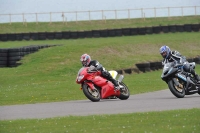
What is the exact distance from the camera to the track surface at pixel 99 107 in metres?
14.8

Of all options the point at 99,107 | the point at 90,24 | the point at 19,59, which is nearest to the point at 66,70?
the point at 19,59

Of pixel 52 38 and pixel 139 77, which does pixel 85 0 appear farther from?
pixel 139 77

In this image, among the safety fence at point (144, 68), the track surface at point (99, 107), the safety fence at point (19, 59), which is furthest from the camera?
the safety fence at point (19, 59)

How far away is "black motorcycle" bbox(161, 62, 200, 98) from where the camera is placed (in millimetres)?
17812

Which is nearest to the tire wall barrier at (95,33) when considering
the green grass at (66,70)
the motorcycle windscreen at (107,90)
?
the green grass at (66,70)

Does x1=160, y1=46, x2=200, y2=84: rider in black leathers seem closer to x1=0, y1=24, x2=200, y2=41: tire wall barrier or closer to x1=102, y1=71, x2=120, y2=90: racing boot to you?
x1=102, y1=71, x2=120, y2=90: racing boot

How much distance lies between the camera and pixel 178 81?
1806 centimetres

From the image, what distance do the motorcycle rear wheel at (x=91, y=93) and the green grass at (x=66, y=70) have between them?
1928 millimetres

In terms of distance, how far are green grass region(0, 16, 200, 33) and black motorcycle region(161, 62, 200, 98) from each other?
147 feet

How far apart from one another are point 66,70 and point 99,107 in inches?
559

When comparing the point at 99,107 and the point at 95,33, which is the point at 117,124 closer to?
the point at 99,107

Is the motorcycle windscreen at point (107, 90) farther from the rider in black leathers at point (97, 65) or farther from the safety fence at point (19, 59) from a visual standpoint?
the safety fence at point (19, 59)

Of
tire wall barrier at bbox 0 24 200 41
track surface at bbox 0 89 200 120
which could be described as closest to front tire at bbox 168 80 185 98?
track surface at bbox 0 89 200 120

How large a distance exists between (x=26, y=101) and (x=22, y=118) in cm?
538
